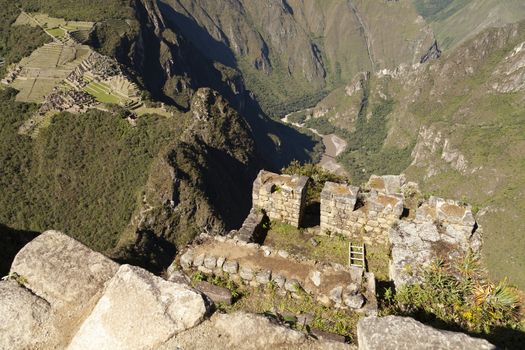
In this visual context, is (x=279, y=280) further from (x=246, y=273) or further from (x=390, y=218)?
(x=390, y=218)

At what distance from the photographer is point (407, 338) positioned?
5184 mm

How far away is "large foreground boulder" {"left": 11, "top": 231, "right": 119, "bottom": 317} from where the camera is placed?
6.42 meters

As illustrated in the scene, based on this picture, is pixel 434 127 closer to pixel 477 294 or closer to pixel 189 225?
pixel 189 225

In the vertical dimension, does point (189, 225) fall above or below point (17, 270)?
above

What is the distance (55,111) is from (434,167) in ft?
420

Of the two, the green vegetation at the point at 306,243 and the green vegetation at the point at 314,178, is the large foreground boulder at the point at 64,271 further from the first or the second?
the green vegetation at the point at 314,178

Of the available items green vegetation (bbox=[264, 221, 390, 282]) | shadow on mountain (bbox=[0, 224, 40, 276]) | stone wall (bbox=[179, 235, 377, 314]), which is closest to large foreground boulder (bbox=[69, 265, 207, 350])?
stone wall (bbox=[179, 235, 377, 314])

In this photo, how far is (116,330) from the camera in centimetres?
569

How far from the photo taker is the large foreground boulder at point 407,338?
5.04m

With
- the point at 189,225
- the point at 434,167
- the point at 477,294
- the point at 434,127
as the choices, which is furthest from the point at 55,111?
the point at 434,127

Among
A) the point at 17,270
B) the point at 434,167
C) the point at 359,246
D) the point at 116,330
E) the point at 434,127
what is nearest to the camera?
the point at 116,330

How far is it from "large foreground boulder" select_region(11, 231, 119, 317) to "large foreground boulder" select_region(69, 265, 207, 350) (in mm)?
492

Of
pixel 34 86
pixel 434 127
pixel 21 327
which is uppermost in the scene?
→ pixel 434 127

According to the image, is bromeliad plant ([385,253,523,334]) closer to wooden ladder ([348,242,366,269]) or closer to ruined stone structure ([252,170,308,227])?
wooden ladder ([348,242,366,269])
